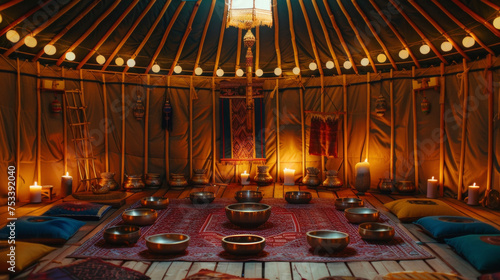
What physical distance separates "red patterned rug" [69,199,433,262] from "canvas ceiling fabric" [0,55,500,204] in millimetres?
1852

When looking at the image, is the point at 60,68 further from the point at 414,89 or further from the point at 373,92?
the point at 414,89

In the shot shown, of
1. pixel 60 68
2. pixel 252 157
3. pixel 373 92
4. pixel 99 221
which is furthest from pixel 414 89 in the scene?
pixel 60 68

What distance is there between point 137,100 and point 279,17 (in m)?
2.36

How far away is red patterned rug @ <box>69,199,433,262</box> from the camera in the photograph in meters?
2.88

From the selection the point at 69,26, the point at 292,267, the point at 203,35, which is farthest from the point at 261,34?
the point at 292,267

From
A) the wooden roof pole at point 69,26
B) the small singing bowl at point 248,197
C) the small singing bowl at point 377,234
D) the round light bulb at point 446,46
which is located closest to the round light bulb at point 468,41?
the round light bulb at point 446,46

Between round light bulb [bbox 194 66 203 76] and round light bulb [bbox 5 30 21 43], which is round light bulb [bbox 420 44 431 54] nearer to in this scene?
round light bulb [bbox 194 66 203 76]

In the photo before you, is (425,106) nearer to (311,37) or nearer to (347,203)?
(311,37)

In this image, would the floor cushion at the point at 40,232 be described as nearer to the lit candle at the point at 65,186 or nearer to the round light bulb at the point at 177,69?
the lit candle at the point at 65,186

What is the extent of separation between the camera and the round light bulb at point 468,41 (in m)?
4.78

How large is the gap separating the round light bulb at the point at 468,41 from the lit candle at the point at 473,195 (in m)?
1.56

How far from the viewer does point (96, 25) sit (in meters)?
5.32

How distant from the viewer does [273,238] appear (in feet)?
11.0

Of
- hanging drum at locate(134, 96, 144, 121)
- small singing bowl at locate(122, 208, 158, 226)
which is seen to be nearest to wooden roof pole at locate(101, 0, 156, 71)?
hanging drum at locate(134, 96, 144, 121)
